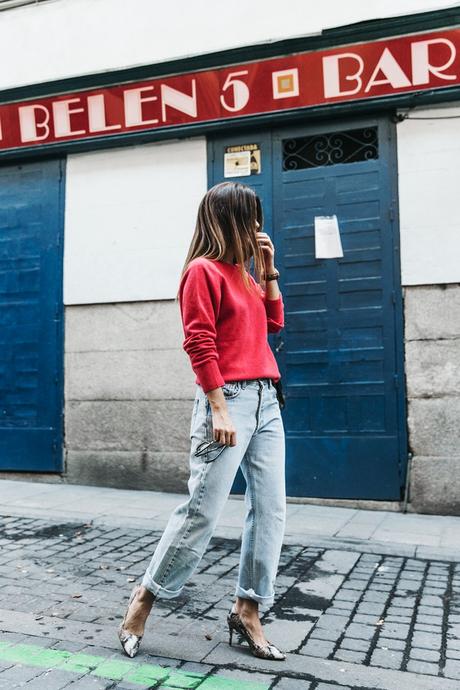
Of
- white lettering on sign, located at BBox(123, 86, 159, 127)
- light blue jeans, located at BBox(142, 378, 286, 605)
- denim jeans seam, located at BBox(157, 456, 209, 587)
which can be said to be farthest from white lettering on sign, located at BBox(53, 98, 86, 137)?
denim jeans seam, located at BBox(157, 456, 209, 587)

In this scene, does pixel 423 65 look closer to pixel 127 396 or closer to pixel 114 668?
pixel 127 396

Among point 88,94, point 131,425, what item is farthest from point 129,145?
point 131,425

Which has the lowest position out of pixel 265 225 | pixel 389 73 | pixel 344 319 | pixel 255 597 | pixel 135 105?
pixel 255 597

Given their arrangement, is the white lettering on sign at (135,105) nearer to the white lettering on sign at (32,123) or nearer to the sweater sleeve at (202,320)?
the white lettering on sign at (32,123)

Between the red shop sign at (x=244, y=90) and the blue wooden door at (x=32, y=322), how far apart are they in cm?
53

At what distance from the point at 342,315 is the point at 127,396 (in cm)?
237

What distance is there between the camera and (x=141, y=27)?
7.14 m

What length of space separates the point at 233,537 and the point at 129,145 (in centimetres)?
424

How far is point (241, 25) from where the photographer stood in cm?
674

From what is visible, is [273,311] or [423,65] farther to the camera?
[423,65]

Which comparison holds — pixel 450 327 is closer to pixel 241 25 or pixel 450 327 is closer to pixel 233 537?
pixel 233 537

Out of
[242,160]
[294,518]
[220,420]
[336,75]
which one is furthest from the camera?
[242,160]

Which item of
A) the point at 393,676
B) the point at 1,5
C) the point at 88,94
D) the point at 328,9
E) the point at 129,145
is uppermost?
the point at 1,5

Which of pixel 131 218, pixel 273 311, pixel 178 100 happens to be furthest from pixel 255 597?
pixel 178 100
